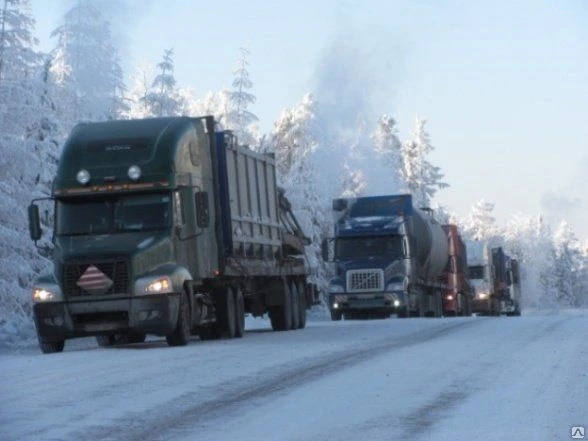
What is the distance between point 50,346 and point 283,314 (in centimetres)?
849

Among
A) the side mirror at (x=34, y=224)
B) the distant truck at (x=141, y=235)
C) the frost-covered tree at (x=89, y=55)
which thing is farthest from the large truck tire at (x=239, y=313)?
the frost-covered tree at (x=89, y=55)

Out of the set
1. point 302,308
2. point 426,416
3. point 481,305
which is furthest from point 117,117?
point 426,416

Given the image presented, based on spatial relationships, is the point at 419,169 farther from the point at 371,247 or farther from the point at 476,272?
the point at 371,247

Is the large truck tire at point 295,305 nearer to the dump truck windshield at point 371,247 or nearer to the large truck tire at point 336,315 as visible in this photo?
the dump truck windshield at point 371,247

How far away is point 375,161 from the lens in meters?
121

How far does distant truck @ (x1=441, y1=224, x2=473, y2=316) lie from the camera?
55469 millimetres

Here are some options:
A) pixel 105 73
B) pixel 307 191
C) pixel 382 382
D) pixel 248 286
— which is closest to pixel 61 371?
pixel 382 382

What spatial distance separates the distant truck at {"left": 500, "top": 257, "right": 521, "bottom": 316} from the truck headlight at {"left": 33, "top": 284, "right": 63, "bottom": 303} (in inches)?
1942

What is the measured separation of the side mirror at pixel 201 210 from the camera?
24.0 m

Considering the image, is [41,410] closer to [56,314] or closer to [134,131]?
[56,314]

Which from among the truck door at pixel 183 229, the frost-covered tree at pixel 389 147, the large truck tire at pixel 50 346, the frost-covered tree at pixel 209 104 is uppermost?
the frost-covered tree at pixel 209 104

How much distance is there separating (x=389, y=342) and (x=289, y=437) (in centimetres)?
1240

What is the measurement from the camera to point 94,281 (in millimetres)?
22672

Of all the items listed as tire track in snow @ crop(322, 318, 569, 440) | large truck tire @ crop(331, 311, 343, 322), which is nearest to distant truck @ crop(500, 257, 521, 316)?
large truck tire @ crop(331, 311, 343, 322)
